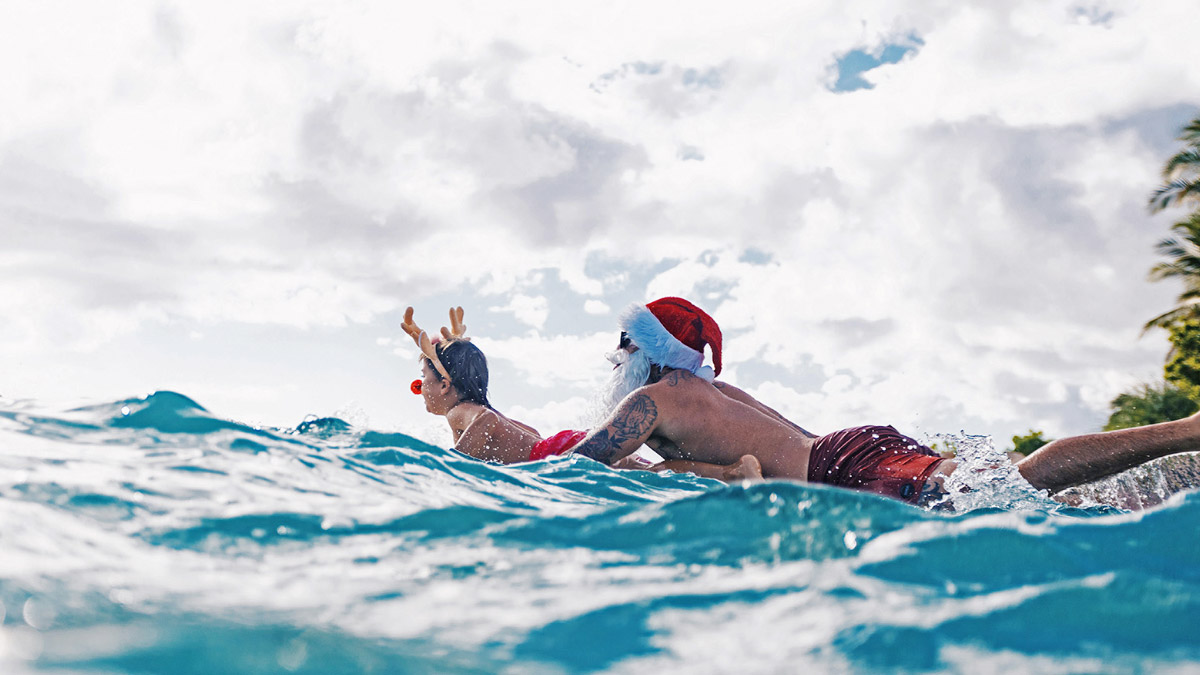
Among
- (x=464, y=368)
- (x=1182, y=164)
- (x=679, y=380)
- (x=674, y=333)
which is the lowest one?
(x=679, y=380)

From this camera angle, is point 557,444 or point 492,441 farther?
point 492,441

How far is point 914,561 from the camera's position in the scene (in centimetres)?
239

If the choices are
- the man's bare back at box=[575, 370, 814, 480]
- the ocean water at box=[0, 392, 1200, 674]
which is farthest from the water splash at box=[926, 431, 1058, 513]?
the ocean water at box=[0, 392, 1200, 674]

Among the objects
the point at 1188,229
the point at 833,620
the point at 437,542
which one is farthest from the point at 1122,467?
the point at 1188,229

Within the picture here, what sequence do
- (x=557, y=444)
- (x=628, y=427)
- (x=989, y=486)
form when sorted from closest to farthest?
1. (x=989, y=486)
2. (x=628, y=427)
3. (x=557, y=444)

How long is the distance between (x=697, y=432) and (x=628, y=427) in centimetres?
48

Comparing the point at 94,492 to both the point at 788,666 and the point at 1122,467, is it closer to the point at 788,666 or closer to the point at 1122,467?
the point at 788,666

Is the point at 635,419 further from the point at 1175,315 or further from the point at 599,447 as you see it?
the point at 1175,315

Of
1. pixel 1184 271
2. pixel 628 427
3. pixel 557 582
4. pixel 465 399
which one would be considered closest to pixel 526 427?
pixel 465 399

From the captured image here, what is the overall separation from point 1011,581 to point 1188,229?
29708 millimetres

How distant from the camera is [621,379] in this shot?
18.4 ft

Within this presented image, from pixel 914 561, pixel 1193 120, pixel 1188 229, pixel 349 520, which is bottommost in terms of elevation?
pixel 914 561

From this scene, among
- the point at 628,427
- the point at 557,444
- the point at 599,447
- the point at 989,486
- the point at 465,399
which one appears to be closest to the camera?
the point at 989,486

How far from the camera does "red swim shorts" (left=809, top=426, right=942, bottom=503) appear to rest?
4633 millimetres
